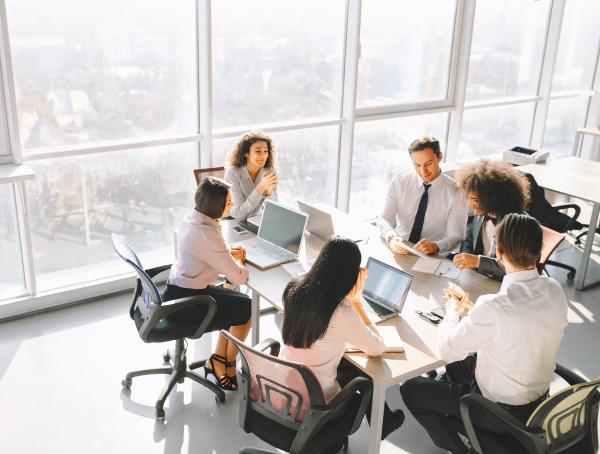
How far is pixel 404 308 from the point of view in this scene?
326 cm

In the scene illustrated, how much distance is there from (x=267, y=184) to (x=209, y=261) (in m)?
1.10

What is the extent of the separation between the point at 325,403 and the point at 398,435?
0.99 metres

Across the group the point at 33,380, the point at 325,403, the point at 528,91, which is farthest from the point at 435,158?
the point at 528,91

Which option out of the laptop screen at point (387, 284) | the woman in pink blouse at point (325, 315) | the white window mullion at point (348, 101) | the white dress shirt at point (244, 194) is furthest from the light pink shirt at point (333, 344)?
the white window mullion at point (348, 101)

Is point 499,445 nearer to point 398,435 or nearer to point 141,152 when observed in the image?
point 398,435

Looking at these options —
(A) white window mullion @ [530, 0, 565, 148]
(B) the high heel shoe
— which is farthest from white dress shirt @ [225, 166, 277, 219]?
(A) white window mullion @ [530, 0, 565, 148]

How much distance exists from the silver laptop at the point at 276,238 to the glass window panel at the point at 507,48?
3.65m

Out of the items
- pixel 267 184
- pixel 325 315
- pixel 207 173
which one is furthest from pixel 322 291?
pixel 207 173

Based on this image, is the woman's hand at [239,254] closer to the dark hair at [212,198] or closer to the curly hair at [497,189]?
the dark hair at [212,198]

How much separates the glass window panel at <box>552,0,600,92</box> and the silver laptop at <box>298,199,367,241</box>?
473cm

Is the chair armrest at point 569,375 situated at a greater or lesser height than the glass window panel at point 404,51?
lesser

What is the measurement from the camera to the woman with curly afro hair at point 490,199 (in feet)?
11.7

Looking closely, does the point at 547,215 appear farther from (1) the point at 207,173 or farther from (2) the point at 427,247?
Answer: (1) the point at 207,173

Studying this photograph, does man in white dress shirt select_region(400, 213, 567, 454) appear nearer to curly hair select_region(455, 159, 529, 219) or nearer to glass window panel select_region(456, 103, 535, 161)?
curly hair select_region(455, 159, 529, 219)
